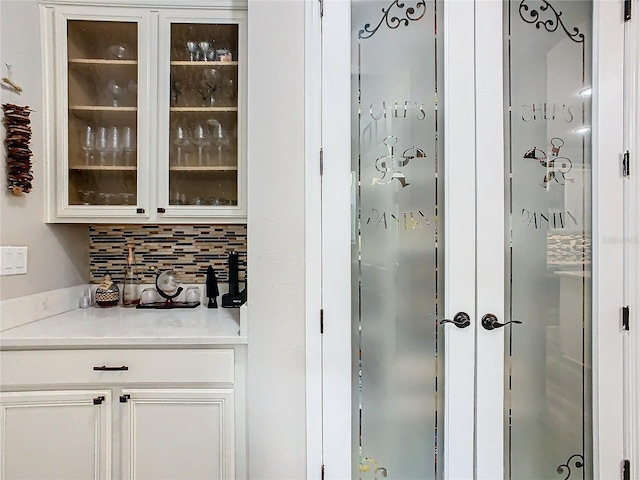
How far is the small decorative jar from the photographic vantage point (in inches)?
80.8

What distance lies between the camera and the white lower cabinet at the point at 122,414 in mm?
1492

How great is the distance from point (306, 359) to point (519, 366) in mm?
854

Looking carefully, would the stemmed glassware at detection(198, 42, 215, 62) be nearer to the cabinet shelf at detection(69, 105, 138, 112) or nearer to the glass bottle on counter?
the cabinet shelf at detection(69, 105, 138, 112)

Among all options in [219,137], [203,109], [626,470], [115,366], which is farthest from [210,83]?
[626,470]

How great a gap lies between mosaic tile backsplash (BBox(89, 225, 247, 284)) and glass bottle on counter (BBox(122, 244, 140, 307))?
35 mm

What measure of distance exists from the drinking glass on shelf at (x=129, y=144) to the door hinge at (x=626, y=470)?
254 cm

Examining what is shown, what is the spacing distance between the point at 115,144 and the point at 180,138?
12.6 inches

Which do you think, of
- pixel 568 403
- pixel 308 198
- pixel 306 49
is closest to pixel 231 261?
pixel 308 198

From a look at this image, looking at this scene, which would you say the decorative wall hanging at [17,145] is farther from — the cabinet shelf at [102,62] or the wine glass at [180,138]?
the wine glass at [180,138]

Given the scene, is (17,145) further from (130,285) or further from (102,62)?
(130,285)

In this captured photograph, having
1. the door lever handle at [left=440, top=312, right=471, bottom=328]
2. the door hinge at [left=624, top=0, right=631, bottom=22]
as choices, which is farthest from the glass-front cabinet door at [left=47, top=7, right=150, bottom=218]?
the door hinge at [left=624, top=0, right=631, bottom=22]

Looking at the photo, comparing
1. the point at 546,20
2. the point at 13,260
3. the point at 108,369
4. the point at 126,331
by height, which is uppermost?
the point at 546,20

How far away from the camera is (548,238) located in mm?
1522

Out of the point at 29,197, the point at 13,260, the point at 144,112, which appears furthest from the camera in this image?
the point at 144,112
